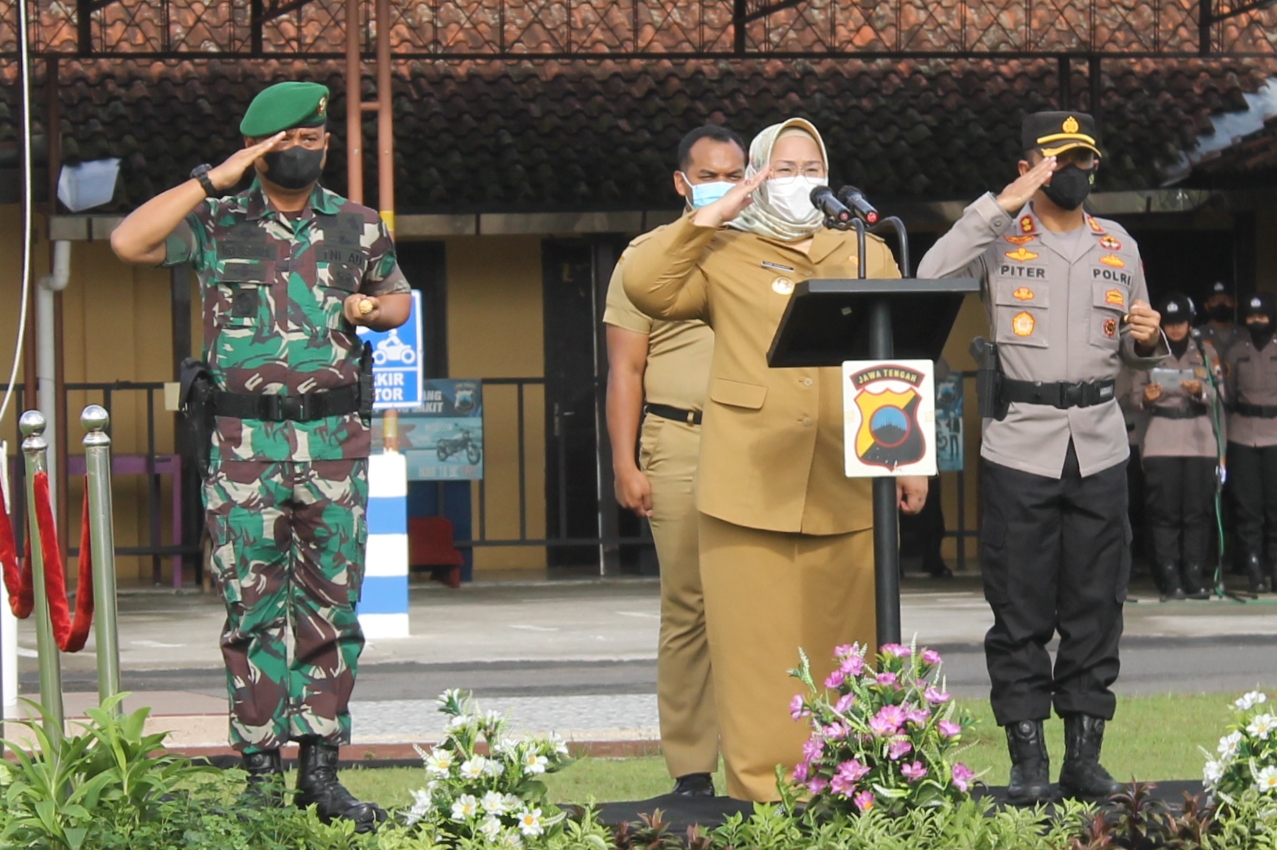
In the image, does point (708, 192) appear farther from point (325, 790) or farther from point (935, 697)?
point (325, 790)

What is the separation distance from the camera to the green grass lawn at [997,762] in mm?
6895

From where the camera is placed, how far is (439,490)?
16.6m

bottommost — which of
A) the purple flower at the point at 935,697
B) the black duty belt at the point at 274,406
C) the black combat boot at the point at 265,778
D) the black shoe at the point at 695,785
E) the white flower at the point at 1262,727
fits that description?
the black shoe at the point at 695,785

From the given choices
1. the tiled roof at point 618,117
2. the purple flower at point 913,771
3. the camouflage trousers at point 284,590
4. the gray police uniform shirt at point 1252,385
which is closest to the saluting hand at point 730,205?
the camouflage trousers at point 284,590

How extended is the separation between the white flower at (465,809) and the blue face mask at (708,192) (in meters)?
1.97

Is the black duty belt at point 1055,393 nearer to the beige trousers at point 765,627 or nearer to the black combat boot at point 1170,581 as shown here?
the beige trousers at point 765,627

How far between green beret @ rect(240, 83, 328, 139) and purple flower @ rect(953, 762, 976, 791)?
2.38 m

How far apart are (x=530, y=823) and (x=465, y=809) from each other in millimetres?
154

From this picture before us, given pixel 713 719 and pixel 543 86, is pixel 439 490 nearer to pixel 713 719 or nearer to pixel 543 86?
pixel 543 86

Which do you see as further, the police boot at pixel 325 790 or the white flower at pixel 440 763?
the police boot at pixel 325 790

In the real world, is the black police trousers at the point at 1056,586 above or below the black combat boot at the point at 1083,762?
above

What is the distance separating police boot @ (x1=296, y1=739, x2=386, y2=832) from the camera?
5.52 m

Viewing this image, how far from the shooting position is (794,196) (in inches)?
219

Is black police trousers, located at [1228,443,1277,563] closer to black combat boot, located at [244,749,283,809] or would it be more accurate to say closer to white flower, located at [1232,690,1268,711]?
white flower, located at [1232,690,1268,711]
